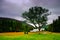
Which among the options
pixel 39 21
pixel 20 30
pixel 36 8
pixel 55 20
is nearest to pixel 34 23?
pixel 39 21

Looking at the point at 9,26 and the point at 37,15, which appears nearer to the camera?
the point at 9,26

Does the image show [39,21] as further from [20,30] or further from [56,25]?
[20,30]

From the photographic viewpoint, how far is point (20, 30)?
3647cm

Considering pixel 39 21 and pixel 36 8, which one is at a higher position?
pixel 36 8

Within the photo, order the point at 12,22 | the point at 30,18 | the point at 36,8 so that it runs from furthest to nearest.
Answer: the point at 30,18, the point at 36,8, the point at 12,22

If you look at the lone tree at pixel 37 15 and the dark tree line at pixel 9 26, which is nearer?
the dark tree line at pixel 9 26

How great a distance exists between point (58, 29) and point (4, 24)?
15.1 meters

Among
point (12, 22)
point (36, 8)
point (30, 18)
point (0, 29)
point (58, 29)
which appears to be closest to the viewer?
point (0, 29)

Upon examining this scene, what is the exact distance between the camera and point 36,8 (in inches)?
1917

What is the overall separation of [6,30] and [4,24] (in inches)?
50.4

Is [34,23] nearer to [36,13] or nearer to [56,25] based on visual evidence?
[36,13]

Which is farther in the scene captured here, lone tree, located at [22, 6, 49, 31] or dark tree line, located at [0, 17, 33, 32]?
lone tree, located at [22, 6, 49, 31]

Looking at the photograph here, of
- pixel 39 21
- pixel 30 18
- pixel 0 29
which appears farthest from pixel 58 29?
pixel 0 29

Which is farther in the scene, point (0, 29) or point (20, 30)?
point (20, 30)
